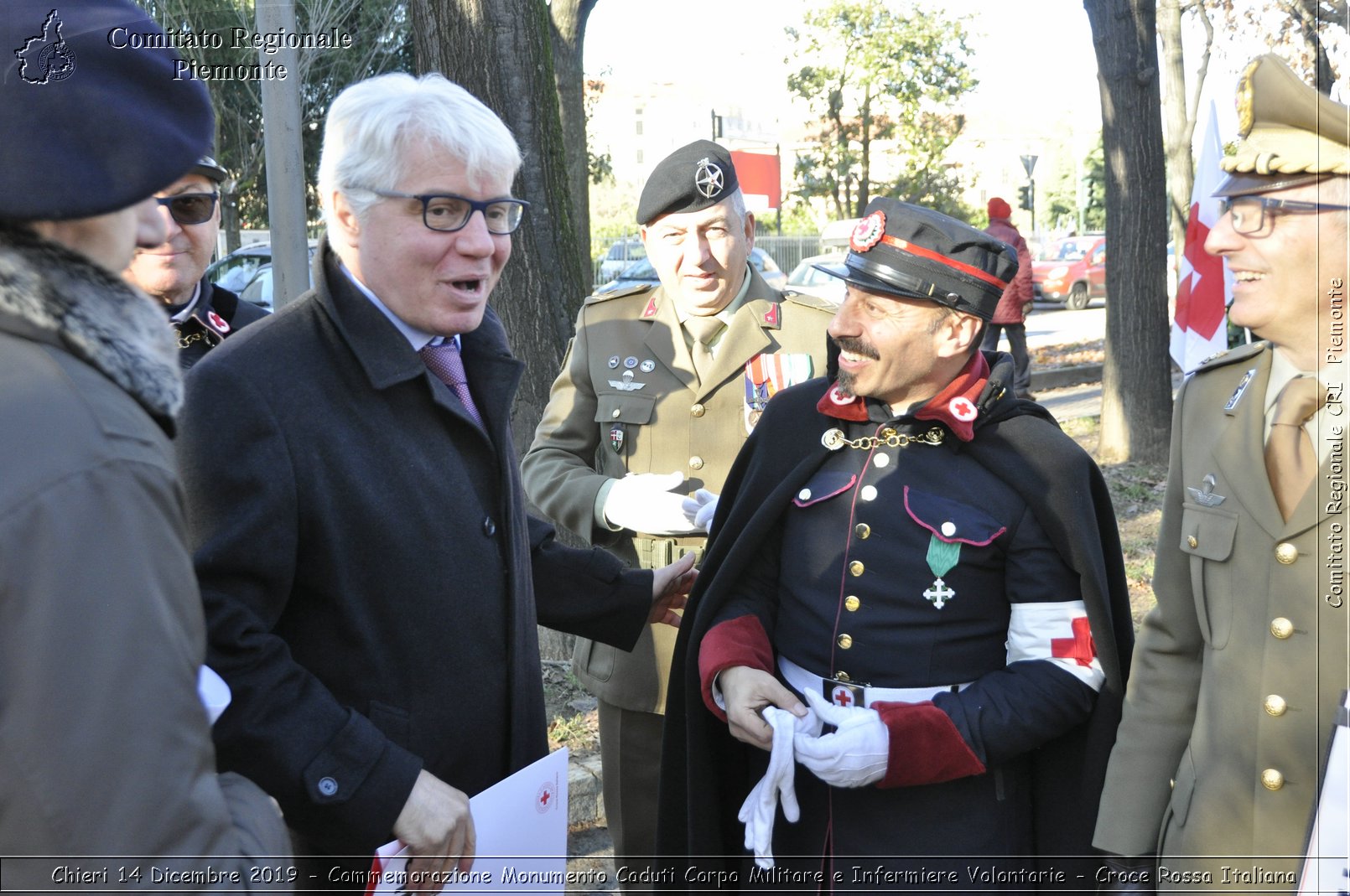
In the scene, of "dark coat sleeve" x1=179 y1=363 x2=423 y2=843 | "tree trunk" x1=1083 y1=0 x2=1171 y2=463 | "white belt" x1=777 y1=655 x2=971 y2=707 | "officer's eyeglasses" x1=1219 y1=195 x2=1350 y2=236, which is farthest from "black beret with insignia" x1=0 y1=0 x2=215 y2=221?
"tree trunk" x1=1083 y1=0 x2=1171 y2=463

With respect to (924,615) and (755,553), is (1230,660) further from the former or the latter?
(755,553)

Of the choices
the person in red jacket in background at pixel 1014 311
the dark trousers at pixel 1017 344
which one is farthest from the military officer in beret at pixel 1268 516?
the dark trousers at pixel 1017 344

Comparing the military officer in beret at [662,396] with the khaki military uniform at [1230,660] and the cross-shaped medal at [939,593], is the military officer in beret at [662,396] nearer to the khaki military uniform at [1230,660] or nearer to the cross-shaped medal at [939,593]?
the cross-shaped medal at [939,593]

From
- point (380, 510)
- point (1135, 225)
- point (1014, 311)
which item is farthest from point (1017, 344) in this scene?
point (380, 510)

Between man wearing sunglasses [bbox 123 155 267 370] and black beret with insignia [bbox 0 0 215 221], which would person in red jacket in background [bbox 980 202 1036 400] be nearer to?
man wearing sunglasses [bbox 123 155 267 370]

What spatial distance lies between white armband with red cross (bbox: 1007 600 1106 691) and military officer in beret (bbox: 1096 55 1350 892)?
0.20 metres

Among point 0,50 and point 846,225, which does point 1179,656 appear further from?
point 846,225

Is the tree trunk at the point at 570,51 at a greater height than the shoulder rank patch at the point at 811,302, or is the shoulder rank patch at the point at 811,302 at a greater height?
the tree trunk at the point at 570,51

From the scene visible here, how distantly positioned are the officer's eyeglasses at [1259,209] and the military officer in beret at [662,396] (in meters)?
1.60

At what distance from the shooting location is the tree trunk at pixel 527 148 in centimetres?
504

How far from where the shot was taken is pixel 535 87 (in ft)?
16.9

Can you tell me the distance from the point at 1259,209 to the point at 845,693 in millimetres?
1281

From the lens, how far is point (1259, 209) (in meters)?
A: 2.20

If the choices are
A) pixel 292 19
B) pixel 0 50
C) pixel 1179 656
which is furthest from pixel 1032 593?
pixel 292 19
